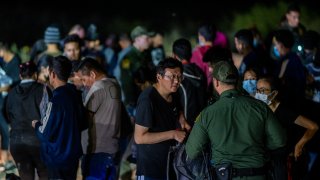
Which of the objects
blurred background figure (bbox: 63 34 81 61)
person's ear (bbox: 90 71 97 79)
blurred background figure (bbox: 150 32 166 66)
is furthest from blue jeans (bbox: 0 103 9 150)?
person's ear (bbox: 90 71 97 79)

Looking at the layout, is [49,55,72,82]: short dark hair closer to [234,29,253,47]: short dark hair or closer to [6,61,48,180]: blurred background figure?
[6,61,48,180]: blurred background figure

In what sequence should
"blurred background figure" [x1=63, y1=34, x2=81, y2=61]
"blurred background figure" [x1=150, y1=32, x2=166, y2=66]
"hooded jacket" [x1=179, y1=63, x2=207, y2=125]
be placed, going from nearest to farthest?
1. "hooded jacket" [x1=179, y1=63, x2=207, y2=125]
2. "blurred background figure" [x1=63, y1=34, x2=81, y2=61]
3. "blurred background figure" [x1=150, y1=32, x2=166, y2=66]

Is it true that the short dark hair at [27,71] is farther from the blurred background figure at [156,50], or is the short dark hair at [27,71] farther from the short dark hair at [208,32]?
the blurred background figure at [156,50]

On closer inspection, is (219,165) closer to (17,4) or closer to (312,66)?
(312,66)

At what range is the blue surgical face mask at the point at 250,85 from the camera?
8.11m

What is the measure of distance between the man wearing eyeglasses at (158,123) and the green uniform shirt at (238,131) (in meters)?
0.80

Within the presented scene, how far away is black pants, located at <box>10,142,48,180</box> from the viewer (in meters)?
8.03

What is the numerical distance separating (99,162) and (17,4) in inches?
394

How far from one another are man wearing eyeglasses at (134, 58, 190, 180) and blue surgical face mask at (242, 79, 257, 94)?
133 cm

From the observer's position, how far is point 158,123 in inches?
270

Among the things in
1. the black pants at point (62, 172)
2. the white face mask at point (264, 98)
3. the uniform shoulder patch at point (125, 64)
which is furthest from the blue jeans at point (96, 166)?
the uniform shoulder patch at point (125, 64)

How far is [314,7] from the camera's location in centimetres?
1442

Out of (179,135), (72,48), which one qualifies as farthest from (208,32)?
(179,135)

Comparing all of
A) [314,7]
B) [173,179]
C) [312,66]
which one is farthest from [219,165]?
[314,7]
